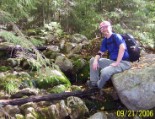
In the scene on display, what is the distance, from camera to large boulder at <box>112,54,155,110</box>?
259 inches

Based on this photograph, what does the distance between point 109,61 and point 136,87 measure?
0.93m

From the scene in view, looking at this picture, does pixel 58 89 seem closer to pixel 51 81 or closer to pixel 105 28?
pixel 51 81

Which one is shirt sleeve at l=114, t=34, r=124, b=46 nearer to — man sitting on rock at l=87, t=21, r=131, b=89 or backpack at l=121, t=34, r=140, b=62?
man sitting on rock at l=87, t=21, r=131, b=89

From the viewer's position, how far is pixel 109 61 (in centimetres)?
704

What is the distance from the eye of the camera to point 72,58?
9.50 m

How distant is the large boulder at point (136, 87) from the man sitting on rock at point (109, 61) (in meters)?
0.19

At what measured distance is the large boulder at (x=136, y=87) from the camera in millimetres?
6578

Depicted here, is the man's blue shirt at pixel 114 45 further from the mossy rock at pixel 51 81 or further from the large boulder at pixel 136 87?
the mossy rock at pixel 51 81

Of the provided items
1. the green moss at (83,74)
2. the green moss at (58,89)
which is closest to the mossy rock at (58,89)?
the green moss at (58,89)

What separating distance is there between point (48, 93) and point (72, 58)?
2.28 m

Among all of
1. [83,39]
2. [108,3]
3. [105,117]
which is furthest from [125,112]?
[108,3]
